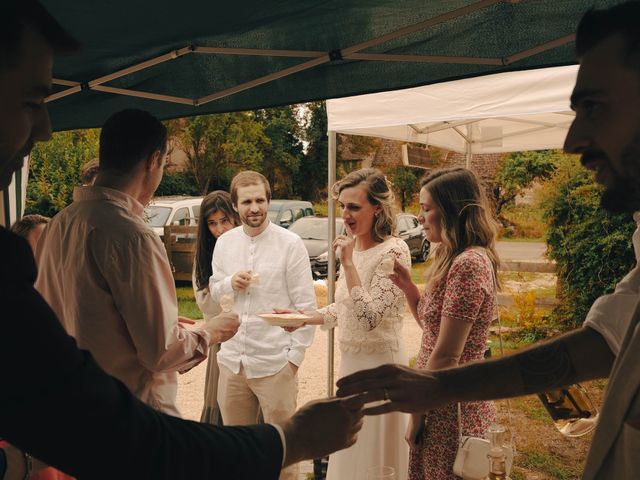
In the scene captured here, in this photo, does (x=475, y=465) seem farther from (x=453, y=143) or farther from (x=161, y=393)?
(x=453, y=143)

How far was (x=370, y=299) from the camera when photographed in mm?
3930

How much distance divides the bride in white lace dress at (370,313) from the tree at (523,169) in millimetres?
11514

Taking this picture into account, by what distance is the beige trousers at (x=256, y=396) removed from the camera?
175 inches

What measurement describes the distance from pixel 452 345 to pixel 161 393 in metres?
1.37

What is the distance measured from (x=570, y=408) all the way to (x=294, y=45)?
176 cm

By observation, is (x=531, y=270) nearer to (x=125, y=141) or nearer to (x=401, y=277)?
(x=401, y=277)

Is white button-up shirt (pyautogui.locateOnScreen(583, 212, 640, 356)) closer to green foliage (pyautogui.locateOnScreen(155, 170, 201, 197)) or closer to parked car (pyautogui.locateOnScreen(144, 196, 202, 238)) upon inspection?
parked car (pyautogui.locateOnScreen(144, 196, 202, 238))

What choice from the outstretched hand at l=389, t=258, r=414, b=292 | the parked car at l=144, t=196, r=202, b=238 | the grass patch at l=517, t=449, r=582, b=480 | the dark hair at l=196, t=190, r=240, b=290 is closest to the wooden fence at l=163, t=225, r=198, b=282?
the parked car at l=144, t=196, r=202, b=238

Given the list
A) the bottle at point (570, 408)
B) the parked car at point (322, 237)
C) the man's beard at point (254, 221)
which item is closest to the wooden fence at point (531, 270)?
the parked car at point (322, 237)

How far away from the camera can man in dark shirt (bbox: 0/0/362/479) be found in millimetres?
1047

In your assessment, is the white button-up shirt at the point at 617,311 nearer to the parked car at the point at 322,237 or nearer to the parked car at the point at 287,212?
the parked car at the point at 322,237

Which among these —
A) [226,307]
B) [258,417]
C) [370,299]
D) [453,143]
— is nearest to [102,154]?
[226,307]

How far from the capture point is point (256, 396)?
15.2ft

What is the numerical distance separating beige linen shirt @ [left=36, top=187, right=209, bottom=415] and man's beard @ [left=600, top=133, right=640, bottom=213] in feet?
5.72
